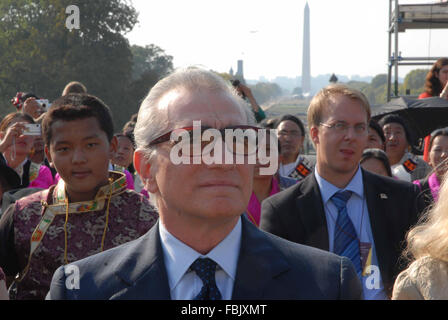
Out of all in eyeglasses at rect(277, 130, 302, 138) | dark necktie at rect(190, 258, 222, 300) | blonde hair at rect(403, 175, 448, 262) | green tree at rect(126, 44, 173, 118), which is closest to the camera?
dark necktie at rect(190, 258, 222, 300)

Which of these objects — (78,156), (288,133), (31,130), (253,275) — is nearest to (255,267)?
(253,275)

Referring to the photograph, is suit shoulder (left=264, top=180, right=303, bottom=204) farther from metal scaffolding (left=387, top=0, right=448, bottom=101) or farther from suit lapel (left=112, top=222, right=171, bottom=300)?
metal scaffolding (left=387, top=0, right=448, bottom=101)

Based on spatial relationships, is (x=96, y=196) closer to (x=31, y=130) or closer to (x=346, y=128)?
(x=346, y=128)

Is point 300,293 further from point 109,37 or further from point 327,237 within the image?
point 109,37

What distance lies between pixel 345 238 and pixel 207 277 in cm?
181

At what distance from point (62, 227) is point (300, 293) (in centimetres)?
164

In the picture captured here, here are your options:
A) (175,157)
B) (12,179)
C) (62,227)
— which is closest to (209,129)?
(175,157)

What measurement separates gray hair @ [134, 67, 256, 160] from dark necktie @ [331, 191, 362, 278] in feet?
5.25

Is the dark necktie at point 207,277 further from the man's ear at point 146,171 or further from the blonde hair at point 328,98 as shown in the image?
the blonde hair at point 328,98

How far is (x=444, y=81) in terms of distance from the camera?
7.89m

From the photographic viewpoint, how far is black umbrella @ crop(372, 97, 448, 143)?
769cm

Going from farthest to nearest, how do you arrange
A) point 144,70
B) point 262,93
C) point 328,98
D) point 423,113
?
point 262,93 < point 144,70 < point 423,113 < point 328,98

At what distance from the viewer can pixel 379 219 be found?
3.82 meters

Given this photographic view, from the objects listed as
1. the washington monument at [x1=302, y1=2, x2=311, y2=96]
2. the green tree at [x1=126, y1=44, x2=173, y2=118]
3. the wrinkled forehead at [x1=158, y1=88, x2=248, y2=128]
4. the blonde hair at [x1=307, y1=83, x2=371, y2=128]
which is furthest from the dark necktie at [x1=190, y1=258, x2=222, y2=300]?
the washington monument at [x1=302, y1=2, x2=311, y2=96]
